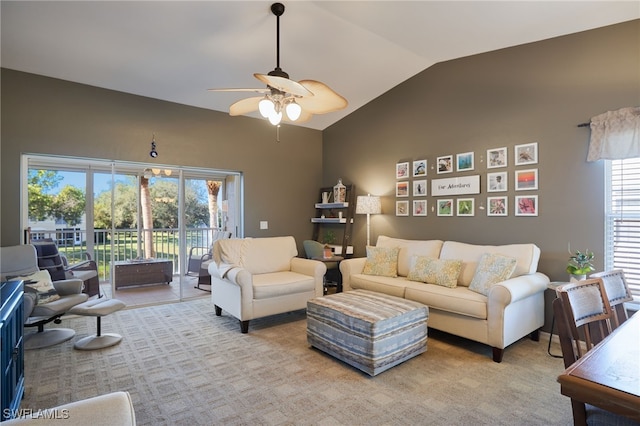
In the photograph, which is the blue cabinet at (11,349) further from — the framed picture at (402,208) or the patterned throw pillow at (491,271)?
the framed picture at (402,208)

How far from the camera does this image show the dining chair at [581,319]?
1135 mm

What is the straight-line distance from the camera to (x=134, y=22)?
3029 mm

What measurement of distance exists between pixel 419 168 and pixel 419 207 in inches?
21.9

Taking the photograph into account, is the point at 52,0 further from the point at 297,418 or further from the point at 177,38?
the point at 297,418

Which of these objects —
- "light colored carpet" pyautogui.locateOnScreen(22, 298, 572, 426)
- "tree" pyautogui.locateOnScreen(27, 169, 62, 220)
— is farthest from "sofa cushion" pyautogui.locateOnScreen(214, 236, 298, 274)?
"tree" pyautogui.locateOnScreen(27, 169, 62, 220)

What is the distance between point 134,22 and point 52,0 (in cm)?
60

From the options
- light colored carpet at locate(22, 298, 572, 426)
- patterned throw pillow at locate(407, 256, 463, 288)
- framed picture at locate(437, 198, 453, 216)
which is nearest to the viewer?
light colored carpet at locate(22, 298, 572, 426)

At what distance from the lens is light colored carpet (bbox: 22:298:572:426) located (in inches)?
82.2

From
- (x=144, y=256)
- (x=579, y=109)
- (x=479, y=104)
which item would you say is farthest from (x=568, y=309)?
(x=144, y=256)

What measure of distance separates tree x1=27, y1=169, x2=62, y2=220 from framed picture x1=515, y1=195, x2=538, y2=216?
5722mm

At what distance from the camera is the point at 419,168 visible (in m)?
4.59

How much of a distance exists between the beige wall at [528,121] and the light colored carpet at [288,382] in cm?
126

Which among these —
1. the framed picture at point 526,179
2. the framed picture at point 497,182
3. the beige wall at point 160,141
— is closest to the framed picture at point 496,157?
the framed picture at point 497,182

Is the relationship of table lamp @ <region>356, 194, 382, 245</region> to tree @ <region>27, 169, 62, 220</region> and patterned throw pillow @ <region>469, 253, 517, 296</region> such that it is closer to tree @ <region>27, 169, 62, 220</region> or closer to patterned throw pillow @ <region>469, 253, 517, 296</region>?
patterned throw pillow @ <region>469, 253, 517, 296</region>
